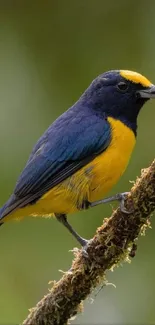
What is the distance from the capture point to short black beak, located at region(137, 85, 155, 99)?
6.43m

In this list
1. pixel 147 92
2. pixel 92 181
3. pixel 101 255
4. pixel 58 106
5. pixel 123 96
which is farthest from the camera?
pixel 58 106

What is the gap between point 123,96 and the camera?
21.6 feet

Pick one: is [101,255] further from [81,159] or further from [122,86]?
[122,86]

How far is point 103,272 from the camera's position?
5.61 m

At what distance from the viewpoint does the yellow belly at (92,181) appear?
6152 mm

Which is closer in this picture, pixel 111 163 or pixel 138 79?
pixel 111 163

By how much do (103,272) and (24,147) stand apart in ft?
7.79

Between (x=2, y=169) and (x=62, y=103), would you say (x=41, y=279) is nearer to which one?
(x=2, y=169)

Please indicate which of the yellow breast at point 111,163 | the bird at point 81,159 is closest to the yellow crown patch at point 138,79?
the bird at point 81,159

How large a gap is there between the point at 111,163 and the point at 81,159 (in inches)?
8.5

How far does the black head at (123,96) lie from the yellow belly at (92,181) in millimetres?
239

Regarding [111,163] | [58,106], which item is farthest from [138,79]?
[58,106]

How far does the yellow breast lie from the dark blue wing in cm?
6

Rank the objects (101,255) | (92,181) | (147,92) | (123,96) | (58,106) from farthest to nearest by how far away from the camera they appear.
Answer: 1. (58,106)
2. (123,96)
3. (147,92)
4. (92,181)
5. (101,255)
